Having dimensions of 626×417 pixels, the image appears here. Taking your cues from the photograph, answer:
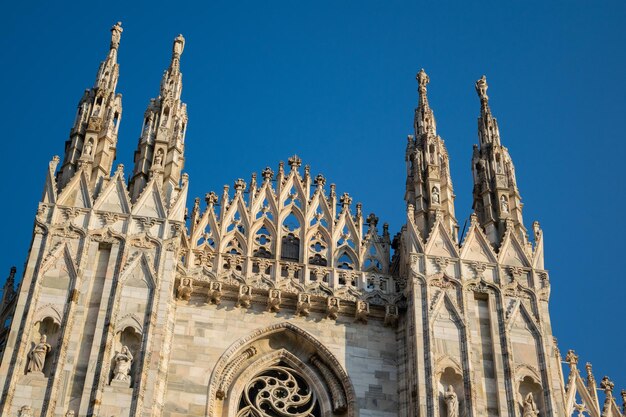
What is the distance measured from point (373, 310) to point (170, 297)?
3.58 m

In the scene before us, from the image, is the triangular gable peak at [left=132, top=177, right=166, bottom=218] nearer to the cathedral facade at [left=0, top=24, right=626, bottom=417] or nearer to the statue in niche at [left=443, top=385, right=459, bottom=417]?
the cathedral facade at [left=0, top=24, right=626, bottom=417]

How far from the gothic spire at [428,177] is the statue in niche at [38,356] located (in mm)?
7135

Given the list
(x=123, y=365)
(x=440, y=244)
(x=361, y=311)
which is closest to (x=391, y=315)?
(x=361, y=311)

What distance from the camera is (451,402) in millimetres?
19719

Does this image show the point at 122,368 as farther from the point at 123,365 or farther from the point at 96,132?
the point at 96,132

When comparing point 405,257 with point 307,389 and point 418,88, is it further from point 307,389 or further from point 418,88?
point 418,88

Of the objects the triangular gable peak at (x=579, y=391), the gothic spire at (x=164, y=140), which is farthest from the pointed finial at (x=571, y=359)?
the gothic spire at (x=164, y=140)

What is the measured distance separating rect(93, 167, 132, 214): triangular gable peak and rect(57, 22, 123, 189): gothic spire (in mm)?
311

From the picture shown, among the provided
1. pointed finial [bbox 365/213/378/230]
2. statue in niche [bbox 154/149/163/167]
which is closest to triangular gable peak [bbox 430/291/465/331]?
pointed finial [bbox 365/213/378/230]

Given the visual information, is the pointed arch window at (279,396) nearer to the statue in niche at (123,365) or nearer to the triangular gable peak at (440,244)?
the statue in niche at (123,365)

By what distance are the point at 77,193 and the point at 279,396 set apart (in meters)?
4.93

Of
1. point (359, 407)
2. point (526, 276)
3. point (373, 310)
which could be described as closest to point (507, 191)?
point (526, 276)

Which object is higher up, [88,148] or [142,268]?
[88,148]

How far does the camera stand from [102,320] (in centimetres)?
1959
